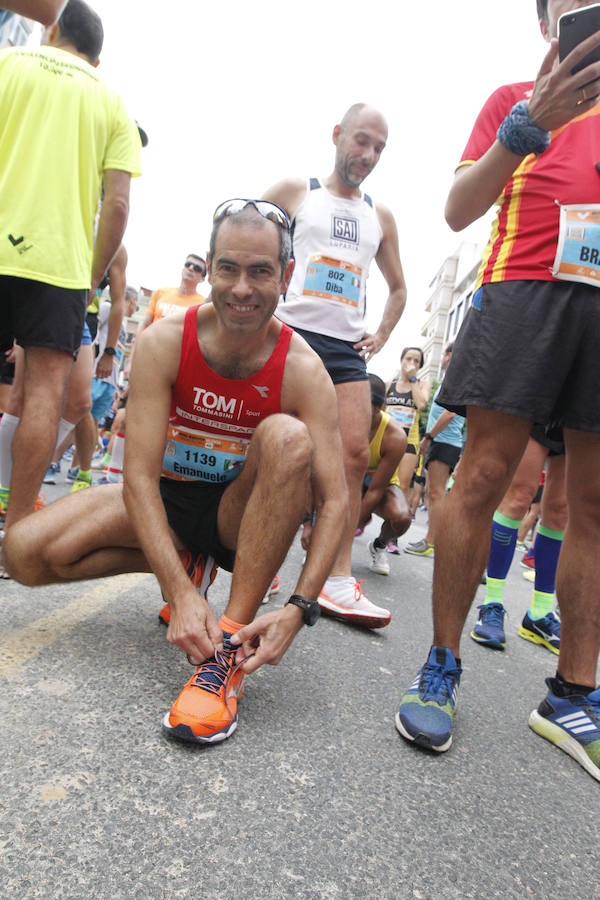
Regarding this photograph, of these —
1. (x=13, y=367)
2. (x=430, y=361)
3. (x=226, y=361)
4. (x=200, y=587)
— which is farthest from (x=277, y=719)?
(x=430, y=361)

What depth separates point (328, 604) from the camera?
265 cm

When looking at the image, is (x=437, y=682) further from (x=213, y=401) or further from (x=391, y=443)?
(x=391, y=443)

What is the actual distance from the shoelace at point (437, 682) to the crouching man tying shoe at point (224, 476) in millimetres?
393

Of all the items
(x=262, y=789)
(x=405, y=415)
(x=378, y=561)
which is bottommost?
(x=378, y=561)

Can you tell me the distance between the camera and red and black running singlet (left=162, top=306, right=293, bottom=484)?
5.90 feet

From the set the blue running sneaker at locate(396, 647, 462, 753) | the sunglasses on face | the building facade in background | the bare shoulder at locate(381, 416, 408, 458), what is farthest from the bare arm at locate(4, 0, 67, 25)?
the building facade in background

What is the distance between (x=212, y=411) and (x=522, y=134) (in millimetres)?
1142

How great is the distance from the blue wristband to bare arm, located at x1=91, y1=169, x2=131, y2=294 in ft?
5.40

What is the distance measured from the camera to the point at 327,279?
3055 millimetres

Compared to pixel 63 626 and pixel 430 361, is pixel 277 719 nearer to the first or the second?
pixel 63 626

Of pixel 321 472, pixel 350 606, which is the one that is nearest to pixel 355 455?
pixel 350 606

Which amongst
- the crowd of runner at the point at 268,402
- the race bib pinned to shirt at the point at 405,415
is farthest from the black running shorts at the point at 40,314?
the race bib pinned to shirt at the point at 405,415

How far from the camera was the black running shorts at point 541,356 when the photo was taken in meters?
1.78

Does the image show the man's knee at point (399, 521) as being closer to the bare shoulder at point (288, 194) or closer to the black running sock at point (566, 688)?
the bare shoulder at point (288, 194)
